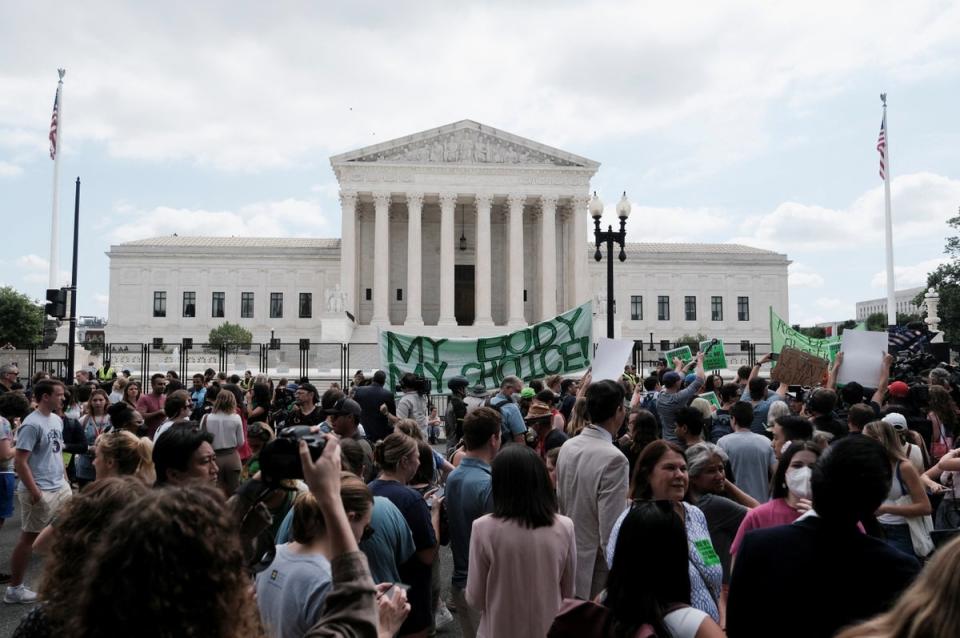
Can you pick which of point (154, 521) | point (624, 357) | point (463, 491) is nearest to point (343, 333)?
point (624, 357)

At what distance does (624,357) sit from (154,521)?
891 cm

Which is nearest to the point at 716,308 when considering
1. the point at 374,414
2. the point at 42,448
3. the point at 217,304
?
the point at 217,304

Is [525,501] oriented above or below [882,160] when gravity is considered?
below

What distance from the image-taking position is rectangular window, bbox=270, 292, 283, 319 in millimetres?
65938

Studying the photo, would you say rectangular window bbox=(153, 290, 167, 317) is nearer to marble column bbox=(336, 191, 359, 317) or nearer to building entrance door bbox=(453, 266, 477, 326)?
marble column bbox=(336, 191, 359, 317)

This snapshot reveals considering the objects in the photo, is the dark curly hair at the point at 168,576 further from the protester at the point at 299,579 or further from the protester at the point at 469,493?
the protester at the point at 469,493

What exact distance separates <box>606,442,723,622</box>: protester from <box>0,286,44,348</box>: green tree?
59843 mm

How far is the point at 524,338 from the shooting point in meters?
15.3

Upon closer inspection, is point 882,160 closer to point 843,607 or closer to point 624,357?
point 624,357

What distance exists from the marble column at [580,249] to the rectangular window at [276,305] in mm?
26165

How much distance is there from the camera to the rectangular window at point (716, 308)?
70.1 metres

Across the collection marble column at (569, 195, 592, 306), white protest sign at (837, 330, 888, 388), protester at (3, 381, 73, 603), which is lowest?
protester at (3, 381, 73, 603)

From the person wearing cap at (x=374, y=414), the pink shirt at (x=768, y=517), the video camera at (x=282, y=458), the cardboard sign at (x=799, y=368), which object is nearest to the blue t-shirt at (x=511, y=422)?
the person wearing cap at (x=374, y=414)

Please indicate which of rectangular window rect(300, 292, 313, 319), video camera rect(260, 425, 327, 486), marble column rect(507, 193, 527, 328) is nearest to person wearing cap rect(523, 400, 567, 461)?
video camera rect(260, 425, 327, 486)
